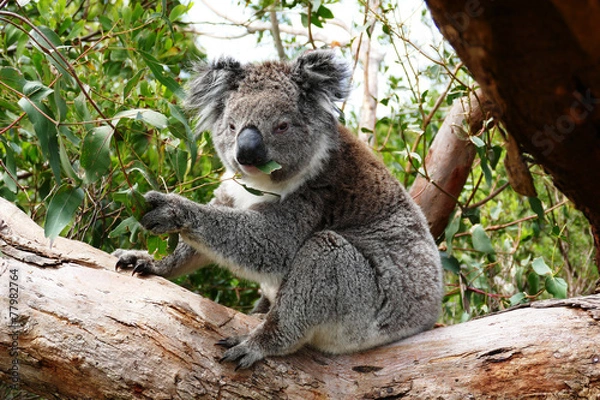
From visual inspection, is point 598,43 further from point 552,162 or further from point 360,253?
point 360,253

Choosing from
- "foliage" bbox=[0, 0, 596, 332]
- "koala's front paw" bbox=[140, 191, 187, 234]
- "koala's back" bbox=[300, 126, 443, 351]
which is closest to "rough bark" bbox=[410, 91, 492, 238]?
"foliage" bbox=[0, 0, 596, 332]

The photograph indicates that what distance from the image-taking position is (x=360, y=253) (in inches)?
141

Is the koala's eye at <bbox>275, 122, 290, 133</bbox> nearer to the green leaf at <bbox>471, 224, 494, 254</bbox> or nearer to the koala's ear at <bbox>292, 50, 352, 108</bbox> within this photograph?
the koala's ear at <bbox>292, 50, 352, 108</bbox>

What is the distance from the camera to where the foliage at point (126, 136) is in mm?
2652

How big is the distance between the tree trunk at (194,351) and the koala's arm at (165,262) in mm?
211

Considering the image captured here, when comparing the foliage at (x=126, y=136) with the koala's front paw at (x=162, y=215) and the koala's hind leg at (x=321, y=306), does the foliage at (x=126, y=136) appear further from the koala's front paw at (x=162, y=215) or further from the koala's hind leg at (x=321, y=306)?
the koala's hind leg at (x=321, y=306)

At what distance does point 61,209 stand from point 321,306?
147 cm

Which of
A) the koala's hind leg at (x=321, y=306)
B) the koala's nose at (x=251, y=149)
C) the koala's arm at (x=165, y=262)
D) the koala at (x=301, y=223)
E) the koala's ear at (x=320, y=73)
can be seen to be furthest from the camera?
the koala's ear at (x=320, y=73)

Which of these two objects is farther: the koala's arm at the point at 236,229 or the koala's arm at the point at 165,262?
the koala's arm at the point at 165,262

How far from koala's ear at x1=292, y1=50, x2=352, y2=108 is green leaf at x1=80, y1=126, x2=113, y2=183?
61.3 inches

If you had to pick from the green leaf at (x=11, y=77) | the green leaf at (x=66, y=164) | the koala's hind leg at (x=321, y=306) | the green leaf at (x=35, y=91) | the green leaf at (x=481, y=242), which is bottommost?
the koala's hind leg at (x=321, y=306)

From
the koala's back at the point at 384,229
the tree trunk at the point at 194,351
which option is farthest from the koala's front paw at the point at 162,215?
the koala's back at the point at 384,229

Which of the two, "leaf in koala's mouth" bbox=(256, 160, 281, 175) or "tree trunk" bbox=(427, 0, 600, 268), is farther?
"leaf in koala's mouth" bbox=(256, 160, 281, 175)

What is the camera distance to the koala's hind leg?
314 cm
